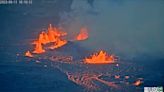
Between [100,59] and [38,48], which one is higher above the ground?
[38,48]

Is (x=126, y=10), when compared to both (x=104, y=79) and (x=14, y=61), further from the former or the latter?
(x=14, y=61)

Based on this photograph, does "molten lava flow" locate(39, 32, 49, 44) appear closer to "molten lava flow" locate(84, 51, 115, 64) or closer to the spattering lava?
the spattering lava

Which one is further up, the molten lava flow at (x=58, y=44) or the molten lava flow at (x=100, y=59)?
the molten lava flow at (x=58, y=44)

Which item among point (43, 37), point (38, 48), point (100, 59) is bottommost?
point (100, 59)

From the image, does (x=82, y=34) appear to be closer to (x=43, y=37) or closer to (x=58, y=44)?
(x=58, y=44)

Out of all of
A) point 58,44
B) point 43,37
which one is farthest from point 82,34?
point 43,37

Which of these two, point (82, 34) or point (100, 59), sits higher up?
point (82, 34)

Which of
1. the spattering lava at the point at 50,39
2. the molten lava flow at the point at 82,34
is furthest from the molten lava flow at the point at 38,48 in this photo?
the molten lava flow at the point at 82,34

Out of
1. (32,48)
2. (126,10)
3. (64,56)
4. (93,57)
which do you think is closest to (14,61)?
(32,48)

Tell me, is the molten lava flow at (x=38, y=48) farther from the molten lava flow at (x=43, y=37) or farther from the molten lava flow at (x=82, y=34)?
the molten lava flow at (x=82, y=34)
